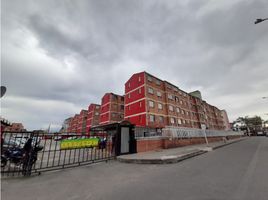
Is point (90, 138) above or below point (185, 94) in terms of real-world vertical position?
below

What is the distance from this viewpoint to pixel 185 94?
132ft

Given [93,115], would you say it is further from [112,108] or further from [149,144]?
[149,144]

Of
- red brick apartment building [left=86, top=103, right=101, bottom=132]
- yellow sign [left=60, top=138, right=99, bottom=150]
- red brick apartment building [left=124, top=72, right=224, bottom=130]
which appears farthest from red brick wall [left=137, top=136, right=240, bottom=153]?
red brick apartment building [left=86, top=103, right=101, bottom=132]

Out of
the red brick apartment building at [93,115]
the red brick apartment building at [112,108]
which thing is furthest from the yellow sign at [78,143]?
the red brick apartment building at [93,115]

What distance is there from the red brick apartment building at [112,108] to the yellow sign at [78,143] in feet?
97.5

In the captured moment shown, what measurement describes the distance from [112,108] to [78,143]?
3172 centimetres

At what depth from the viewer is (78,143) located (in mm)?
8070

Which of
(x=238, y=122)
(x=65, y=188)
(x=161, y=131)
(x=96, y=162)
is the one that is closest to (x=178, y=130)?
(x=161, y=131)

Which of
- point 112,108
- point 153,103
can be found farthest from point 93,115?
point 153,103

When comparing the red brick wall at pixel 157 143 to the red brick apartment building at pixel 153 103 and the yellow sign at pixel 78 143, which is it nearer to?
the yellow sign at pixel 78 143

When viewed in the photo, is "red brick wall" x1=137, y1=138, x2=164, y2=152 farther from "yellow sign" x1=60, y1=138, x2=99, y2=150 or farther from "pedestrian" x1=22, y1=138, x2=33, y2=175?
"pedestrian" x1=22, y1=138, x2=33, y2=175

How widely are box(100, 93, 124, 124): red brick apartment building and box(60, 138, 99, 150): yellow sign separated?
29.7 m

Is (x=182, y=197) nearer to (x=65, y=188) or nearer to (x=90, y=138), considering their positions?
(x=65, y=188)

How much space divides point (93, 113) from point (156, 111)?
100 feet
